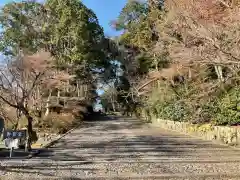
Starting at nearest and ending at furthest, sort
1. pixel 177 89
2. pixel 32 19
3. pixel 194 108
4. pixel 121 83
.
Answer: pixel 194 108 < pixel 177 89 < pixel 32 19 < pixel 121 83

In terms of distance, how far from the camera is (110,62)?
122 ft

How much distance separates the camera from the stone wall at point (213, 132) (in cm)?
1069

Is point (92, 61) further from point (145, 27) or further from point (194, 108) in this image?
point (194, 108)

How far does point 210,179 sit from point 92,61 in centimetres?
2384

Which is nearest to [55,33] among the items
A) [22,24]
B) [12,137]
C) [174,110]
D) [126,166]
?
[22,24]

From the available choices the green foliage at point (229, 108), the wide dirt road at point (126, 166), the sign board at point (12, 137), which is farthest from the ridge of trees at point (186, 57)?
the sign board at point (12, 137)

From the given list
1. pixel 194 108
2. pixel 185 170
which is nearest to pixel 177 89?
pixel 194 108

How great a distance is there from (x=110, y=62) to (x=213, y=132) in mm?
25518

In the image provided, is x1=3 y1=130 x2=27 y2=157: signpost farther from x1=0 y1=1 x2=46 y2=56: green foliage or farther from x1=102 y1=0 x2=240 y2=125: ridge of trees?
x1=0 y1=1 x2=46 y2=56: green foliage

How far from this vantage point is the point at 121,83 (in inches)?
1524

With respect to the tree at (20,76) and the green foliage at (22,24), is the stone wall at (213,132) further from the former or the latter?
the green foliage at (22,24)

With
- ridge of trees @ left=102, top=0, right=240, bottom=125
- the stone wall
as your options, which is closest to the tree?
ridge of trees @ left=102, top=0, right=240, bottom=125

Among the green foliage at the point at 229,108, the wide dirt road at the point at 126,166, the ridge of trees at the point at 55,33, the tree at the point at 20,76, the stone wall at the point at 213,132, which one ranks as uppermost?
the ridge of trees at the point at 55,33

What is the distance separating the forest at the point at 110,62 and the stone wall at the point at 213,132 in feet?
1.13
